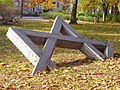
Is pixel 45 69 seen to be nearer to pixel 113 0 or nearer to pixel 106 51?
pixel 106 51

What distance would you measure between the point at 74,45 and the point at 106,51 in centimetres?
87

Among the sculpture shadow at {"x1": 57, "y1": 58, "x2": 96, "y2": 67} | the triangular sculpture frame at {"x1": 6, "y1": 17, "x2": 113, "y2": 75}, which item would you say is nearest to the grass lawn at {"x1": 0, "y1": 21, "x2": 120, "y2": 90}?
the sculpture shadow at {"x1": 57, "y1": 58, "x2": 96, "y2": 67}

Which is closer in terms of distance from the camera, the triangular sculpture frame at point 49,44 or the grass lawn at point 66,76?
the grass lawn at point 66,76

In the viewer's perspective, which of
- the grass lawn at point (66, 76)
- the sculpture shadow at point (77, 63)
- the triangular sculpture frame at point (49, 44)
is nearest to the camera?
the grass lawn at point (66, 76)

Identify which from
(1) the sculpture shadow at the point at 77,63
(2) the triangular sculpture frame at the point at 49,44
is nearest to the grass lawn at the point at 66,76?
(1) the sculpture shadow at the point at 77,63

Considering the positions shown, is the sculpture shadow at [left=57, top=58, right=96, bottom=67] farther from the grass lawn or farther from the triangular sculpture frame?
the triangular sculpture frame

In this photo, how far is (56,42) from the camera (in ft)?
28.1

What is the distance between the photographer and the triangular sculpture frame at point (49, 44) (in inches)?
311

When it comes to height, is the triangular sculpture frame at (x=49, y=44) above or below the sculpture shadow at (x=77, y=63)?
above

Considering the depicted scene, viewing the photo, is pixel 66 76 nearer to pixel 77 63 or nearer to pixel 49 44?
Answer: pixel 49 44

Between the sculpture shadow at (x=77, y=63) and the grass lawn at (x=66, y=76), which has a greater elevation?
the grass lawn at (x=66, y=76)

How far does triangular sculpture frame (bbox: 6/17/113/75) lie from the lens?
7.89 m

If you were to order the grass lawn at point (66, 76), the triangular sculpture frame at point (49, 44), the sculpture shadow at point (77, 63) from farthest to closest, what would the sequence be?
1. the sculpture shadow at point (77, 63)
2. the triangular sculpture frame at point (49, 44)
3. the grass lawn at point (66, 76)

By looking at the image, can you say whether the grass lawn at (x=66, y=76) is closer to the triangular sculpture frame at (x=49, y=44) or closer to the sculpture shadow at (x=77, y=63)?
the sculpture shadow at (x=77, y=63)
